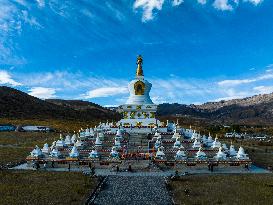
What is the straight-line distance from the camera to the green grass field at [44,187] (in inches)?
890

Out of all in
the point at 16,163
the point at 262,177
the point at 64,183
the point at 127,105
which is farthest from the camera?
the point at 127,105

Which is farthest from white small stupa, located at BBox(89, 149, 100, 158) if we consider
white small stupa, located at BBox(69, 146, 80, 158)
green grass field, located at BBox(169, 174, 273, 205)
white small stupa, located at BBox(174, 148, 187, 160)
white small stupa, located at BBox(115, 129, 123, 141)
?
green grass field, located at BBox(169, 174, 273, 205)

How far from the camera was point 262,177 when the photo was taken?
29531mm

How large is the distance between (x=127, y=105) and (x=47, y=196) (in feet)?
81.1

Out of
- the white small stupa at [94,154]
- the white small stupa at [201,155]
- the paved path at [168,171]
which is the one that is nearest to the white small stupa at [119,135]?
the white small stupa at [94,154]

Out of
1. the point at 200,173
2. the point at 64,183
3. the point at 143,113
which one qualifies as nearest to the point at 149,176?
the point at 200,173

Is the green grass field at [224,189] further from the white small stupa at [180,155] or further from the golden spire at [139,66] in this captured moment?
the golden spire at [139,66]

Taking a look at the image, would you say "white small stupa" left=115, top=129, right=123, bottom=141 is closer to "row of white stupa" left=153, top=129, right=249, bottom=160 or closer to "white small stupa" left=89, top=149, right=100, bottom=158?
"row of white stupa" left=153, top=129, right=249, bottom=160

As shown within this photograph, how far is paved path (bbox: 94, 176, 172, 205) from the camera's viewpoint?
22.8 metres

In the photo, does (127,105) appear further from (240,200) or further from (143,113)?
(240,200)

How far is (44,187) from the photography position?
84.4 ft

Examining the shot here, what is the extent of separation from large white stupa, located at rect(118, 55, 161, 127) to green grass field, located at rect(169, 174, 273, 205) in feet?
56.2

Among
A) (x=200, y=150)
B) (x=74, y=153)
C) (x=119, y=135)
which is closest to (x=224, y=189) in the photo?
(x=200, y=150)

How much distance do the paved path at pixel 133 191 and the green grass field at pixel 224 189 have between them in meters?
0.85
